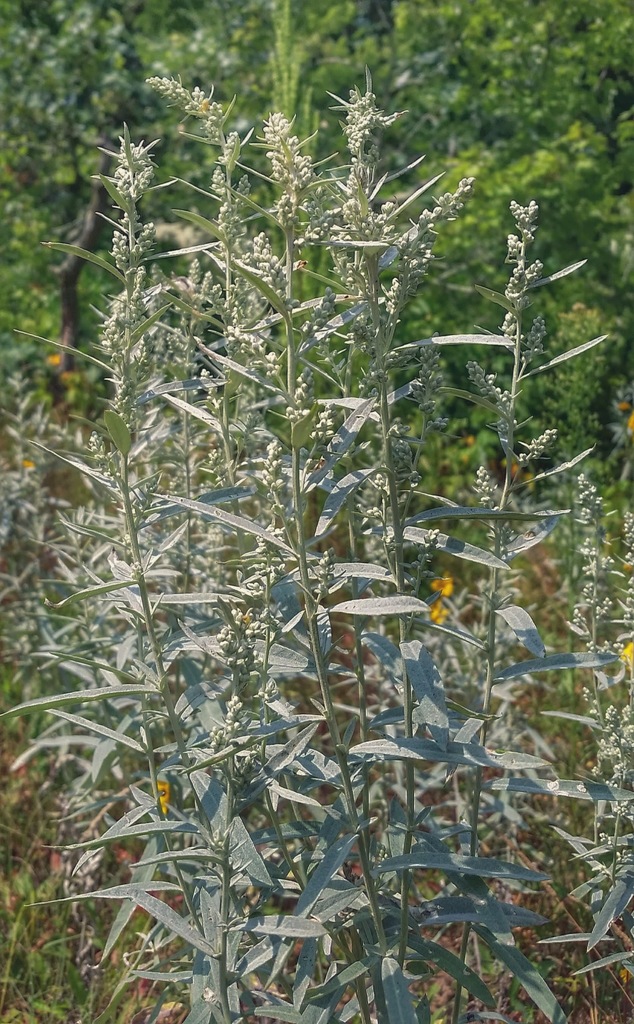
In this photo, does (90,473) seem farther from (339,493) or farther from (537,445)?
(537,445)

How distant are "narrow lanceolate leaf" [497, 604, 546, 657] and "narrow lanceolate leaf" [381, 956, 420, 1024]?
51 cm

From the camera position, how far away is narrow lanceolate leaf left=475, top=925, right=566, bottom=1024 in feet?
5.18

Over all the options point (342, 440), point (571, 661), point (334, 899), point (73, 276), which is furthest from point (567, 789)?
point (73, 276)

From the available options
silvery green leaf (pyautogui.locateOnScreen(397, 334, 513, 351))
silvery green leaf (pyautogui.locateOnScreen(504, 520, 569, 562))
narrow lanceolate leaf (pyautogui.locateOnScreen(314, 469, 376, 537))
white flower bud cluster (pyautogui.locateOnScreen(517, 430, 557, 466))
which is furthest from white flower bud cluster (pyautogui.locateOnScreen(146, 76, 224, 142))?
silvery green leaf (pyautogui.locateOnScreen(504, 520, 569, 562))

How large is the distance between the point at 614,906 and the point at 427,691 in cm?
61

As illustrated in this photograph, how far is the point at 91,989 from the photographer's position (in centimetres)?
235

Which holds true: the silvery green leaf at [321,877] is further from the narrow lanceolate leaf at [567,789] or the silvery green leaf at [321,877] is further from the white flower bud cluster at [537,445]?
the white flower bud cluster at [537,445]

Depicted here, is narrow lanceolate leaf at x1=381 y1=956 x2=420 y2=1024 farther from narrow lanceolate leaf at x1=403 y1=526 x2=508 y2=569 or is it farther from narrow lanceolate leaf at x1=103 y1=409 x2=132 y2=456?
narrow lanceolate leaf at x1=103 y1=409 x2=132 y2=456

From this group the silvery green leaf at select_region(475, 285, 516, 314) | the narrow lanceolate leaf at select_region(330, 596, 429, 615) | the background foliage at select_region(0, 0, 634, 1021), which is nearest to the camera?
the narrow lanceolate leaf at select_region(330, 596, 429, 615)

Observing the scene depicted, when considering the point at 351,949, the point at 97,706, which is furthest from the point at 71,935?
the point at 351,949

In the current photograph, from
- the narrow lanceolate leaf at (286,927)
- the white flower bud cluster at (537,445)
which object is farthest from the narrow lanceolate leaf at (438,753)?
the white flower bud cluster at (537,445)

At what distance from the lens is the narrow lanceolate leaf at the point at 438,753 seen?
146 cm

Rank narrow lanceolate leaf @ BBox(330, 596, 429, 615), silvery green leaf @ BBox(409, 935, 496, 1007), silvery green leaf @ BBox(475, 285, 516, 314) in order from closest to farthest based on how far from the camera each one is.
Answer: narrow lanceolate leaf @ BBox(330, 596, 429, 615) → silvery green leaf @ BBox(409, 935, 496, 1007) → silvery green leaf @ BBox(475, 285, 516, 314)

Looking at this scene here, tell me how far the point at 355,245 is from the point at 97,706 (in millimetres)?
1751
